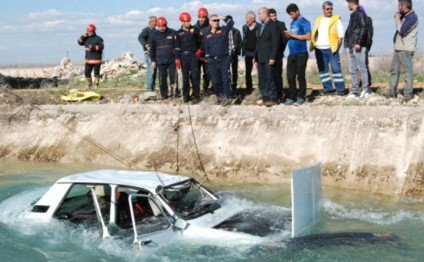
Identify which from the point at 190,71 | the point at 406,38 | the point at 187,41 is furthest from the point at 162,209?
the point at 190,71

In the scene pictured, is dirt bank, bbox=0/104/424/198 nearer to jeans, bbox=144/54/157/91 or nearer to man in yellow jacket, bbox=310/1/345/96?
man in yellow jacket, bbox=310/1/345/96

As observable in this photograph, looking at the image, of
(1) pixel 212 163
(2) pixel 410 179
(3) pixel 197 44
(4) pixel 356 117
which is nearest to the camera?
(2) pixel 410 179

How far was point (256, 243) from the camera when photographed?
8062 millimetres

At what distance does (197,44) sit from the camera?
1591cm

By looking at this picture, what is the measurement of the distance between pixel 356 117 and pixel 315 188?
182 inches

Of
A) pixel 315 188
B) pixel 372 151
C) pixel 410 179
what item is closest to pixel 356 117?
pixel 372 151

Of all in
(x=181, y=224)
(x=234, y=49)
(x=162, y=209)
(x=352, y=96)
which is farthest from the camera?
(x=234, y=49)

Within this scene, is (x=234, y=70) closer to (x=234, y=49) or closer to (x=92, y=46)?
(x=234, y=49)

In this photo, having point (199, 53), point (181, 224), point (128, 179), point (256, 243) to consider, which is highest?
point (199, 53)

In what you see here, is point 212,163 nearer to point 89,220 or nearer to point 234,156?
point 234,156

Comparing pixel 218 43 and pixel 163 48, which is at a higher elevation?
pixel 218 43

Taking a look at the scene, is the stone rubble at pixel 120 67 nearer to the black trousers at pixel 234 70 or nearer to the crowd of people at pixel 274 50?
the black trousers at pixel 234 70

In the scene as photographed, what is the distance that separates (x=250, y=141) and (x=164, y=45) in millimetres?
3998

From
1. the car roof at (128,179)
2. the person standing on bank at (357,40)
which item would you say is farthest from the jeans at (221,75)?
the car roof at (128,179)
